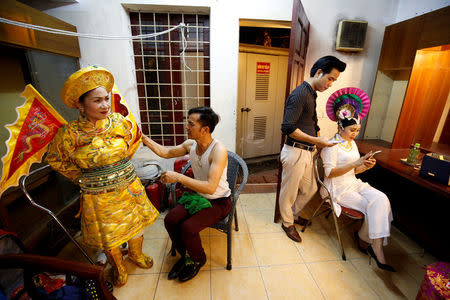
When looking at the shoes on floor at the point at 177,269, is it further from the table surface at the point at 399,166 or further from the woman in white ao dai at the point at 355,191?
the table surface at the point at 399,166

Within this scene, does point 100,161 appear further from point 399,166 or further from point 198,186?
point 399,166

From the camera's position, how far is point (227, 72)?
266 centimetres

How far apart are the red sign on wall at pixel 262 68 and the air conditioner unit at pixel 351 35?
151 centimetres

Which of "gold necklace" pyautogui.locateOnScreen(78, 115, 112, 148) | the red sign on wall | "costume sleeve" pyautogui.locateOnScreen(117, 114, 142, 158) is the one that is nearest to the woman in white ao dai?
"costume sleeve" pyautogui.locateOnScreen(117, 114, 142, 158)

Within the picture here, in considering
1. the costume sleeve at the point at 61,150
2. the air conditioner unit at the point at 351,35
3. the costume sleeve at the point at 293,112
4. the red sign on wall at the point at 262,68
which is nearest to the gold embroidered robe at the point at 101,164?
the costume sleeve at the point at 61,150

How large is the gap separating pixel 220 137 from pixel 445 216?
250 cm

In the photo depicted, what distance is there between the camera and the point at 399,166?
1.96 meters

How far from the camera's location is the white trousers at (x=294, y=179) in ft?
6.47

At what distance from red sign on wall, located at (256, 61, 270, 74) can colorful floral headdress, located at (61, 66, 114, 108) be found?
10.5ft

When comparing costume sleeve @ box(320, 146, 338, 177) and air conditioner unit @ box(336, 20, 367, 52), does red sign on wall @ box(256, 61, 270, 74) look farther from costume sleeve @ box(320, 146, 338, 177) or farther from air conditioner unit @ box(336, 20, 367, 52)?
costume sleeve @ box(320, 146, 338, 177)

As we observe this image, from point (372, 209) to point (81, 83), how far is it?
236 cm

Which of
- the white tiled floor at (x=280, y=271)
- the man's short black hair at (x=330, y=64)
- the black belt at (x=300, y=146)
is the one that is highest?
the man's short black hair at (x=330, y=64)

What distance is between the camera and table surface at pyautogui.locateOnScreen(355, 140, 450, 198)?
5.15ft

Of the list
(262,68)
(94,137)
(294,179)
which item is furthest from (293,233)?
(262,68)
